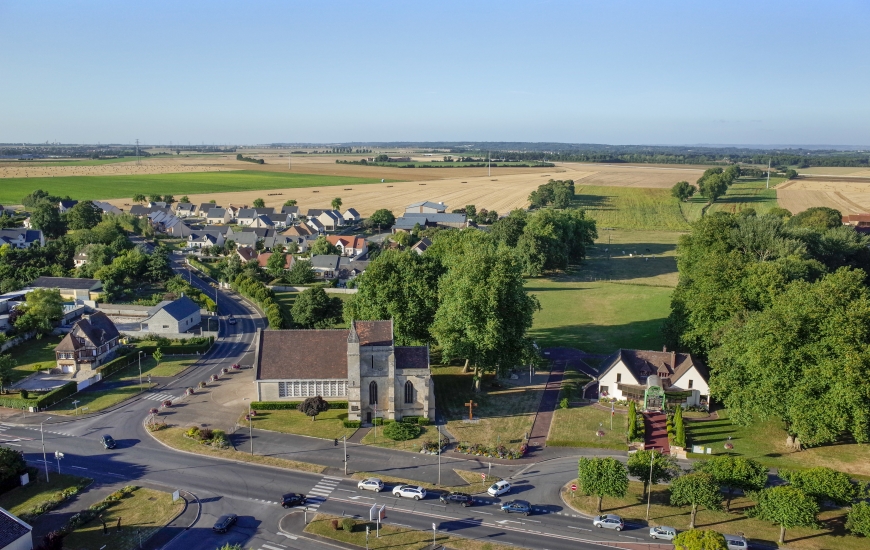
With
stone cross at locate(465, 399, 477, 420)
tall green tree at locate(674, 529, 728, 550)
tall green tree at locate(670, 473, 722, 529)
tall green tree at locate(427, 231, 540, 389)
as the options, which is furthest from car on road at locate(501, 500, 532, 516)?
tall green tree at locate(427, 231, 540, 389)

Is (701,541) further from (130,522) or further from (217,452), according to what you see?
(217,452)

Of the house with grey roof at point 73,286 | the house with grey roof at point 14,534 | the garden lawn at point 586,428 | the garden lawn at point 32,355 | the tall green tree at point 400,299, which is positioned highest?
the tall green tree at point 400,299

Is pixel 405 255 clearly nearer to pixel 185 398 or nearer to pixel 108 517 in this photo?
pixel 185 398

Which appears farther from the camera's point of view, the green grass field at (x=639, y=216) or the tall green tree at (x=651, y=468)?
the green grass field at (x=639, y=216)

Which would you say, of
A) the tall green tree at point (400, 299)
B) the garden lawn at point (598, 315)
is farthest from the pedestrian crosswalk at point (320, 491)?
the garden lawn at point (598, 315)

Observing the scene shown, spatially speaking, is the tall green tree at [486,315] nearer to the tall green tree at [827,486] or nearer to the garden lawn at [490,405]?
the garden lawn at [490,405]

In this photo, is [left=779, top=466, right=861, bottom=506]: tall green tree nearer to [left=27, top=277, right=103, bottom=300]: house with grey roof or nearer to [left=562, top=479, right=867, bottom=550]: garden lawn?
[left=562, top=479, right=867, bottom=550]: garden lawn

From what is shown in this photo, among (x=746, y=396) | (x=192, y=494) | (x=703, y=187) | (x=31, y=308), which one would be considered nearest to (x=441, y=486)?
(x=192, y=494)
